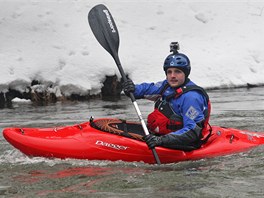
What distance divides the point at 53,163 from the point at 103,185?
3.35 feet

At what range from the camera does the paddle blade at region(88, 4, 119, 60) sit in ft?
22.0

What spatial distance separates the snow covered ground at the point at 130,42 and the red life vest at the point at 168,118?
586cm

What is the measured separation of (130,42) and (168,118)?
8.13 meters

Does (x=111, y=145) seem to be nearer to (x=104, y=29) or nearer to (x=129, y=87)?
(x=129, y=87)

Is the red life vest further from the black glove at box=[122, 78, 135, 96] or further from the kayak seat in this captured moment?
the black glove at box=[122, 78, 135, 96]

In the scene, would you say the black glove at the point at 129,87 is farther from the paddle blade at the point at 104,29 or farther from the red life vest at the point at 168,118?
the paddle blade at the point at 104,29

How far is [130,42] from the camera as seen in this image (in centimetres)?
1338

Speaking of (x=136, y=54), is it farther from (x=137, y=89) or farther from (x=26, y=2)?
(x=137, y=89)

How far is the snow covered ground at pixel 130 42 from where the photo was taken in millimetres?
11625

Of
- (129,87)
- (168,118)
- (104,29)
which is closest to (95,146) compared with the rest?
(168,118)

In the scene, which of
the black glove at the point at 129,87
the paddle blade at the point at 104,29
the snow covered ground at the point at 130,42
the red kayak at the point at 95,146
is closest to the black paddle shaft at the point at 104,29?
the paddle blade at the point at 104,29

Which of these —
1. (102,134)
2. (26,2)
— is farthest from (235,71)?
(102,134)

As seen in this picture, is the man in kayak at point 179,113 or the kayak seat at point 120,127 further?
the kayak seat at point 120,127

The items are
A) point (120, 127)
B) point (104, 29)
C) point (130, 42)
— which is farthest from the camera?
point (130, 42)
